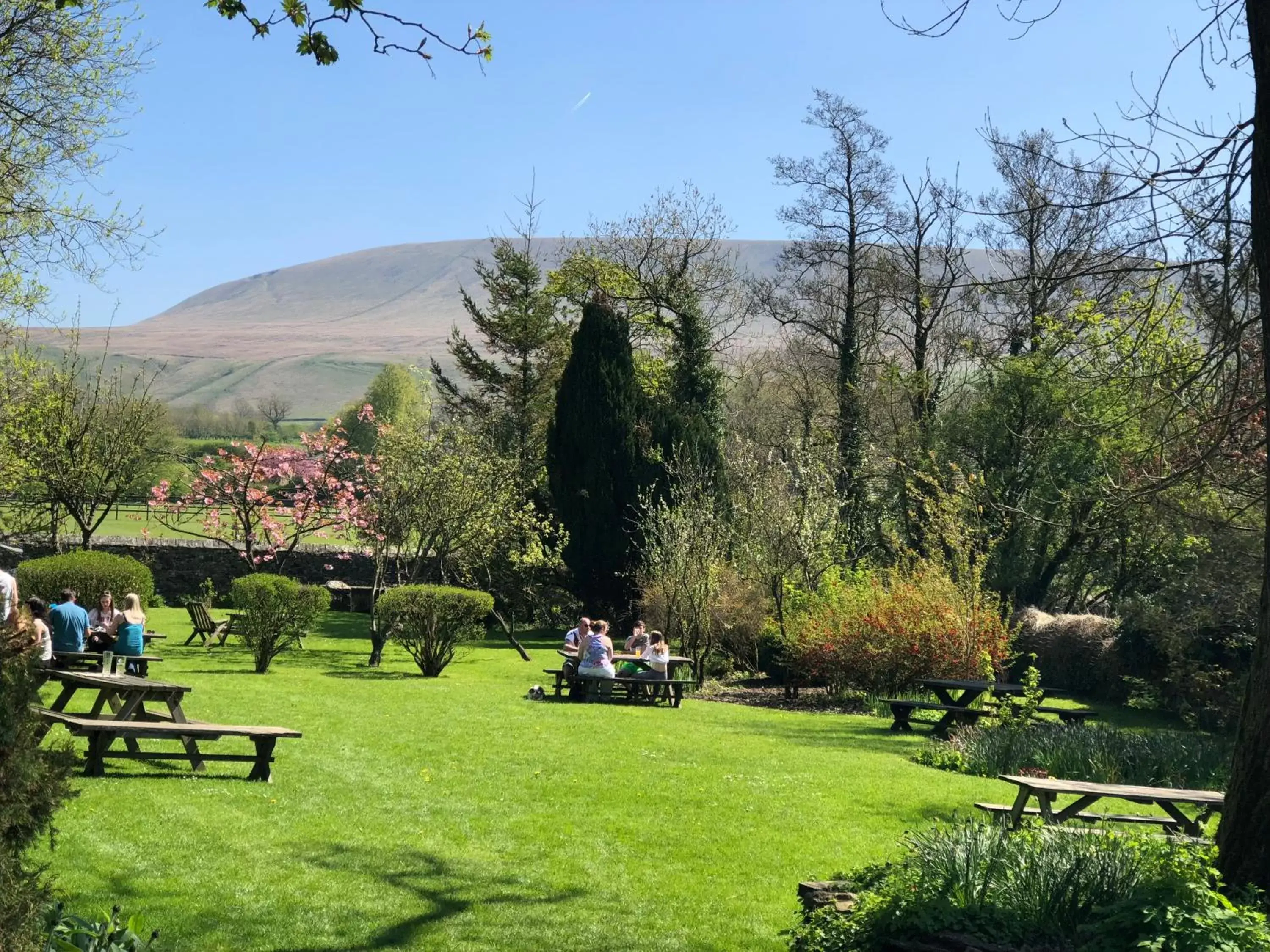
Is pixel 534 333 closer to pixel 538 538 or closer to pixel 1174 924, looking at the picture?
pixel 538 538

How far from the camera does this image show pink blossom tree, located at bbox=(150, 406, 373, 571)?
26516 mm

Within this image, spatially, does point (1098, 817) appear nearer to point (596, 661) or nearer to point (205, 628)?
point (596, 661)

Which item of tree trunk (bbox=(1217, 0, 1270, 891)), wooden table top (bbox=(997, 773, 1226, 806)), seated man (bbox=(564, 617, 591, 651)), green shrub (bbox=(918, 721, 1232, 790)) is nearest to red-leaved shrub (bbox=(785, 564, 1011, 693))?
seated man (bbox=(564, 617, 591, 651))

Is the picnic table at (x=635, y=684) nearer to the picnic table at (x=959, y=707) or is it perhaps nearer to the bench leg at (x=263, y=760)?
Result: the picnic table at (x=959, y=707)

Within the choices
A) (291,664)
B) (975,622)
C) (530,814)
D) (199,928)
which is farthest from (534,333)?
(199,928)

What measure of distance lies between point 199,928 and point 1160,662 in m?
17.7

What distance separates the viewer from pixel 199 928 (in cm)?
577

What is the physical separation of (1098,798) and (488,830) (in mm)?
4113

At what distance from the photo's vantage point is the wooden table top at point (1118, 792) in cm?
718

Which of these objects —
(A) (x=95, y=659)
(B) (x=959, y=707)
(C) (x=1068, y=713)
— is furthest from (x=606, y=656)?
(A) (x=95, y=659)

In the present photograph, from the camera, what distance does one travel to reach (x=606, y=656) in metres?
16.9

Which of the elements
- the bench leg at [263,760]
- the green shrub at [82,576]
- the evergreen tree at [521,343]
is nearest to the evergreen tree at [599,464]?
the green shrub at [82,576]

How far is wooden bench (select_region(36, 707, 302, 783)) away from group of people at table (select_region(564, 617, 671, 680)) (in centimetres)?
721

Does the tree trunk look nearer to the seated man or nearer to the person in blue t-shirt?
the seated man
